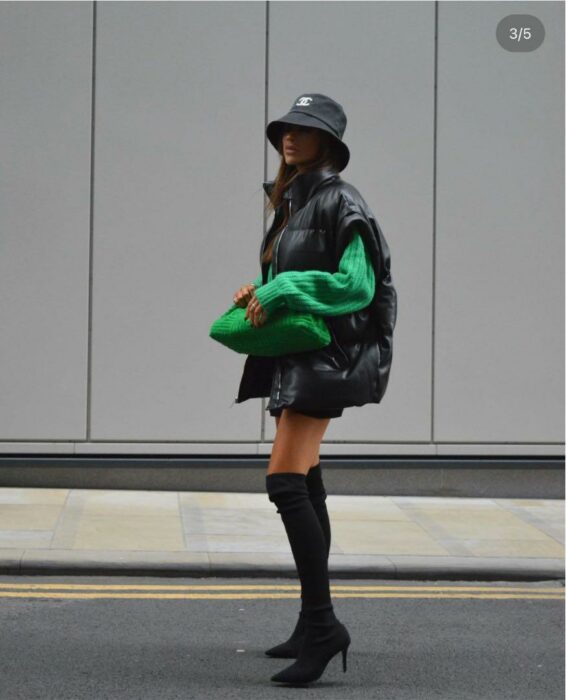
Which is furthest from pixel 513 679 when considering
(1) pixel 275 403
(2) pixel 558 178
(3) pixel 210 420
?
(2) pixel 558 178

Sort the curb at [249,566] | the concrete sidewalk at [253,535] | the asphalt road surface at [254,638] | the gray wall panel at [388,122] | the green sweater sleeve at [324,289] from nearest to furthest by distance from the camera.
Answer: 1. the green sweater sleeve at [324,289]
2. the asphalt road surface at [254,638]
3. the curb at [249,566]
4. the concrete sidewalk at [253,535]
5. the gray wall panel at [388,122]

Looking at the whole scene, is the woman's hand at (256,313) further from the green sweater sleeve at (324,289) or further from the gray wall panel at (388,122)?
the gray wall panel at (388,122)

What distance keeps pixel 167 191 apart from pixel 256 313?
523 cm

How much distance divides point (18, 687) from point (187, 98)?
231 inches

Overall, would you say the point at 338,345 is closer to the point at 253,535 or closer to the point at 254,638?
the point at 254,638

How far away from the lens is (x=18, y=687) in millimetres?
4539

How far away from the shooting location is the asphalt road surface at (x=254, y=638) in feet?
15.2

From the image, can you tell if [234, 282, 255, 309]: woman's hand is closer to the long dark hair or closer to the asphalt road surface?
the long dark hair

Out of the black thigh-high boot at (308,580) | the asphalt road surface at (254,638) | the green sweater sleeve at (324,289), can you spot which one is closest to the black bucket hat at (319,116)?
the green sweater sleeve at (324,289)

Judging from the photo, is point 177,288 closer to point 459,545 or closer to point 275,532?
point 275,532

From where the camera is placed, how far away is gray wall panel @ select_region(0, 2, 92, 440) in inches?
372

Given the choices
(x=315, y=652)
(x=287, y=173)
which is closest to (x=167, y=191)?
(x=287, y=173)

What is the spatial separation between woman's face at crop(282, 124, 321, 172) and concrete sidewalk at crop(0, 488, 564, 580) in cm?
279

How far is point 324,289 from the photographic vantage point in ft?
14.6
